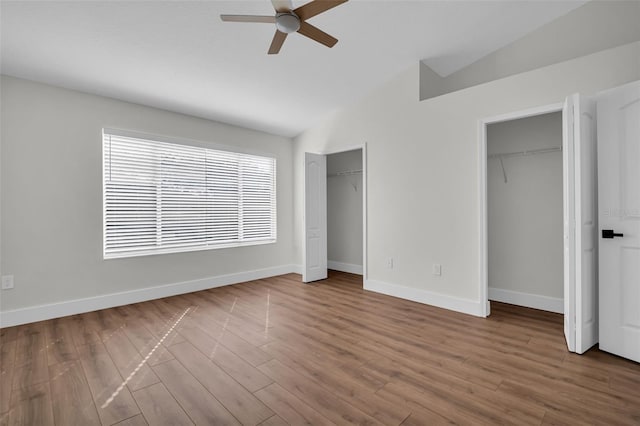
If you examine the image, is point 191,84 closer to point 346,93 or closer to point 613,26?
point 346,93

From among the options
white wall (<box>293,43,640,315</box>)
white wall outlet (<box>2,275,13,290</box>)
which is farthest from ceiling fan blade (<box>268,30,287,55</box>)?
white wall outlet (<box>2,275,13,290</box>)

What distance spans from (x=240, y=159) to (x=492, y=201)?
3934 millimetres

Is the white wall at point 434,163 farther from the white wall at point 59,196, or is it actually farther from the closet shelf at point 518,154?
the white wall at point 59,196

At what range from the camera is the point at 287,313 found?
3.57 meters

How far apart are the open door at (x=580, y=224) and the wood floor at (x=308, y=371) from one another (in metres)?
0.25

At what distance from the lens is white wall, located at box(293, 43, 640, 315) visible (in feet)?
9.78

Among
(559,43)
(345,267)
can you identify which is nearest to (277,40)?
(559,43)

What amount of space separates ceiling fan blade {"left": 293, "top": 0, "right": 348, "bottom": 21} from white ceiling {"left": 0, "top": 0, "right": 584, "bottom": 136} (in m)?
0.65

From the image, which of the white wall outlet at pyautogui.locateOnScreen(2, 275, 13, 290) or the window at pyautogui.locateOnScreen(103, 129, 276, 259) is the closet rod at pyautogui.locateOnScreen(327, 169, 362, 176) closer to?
the window at pyautogui.locateOnScreen(103, 129, 276, 259)

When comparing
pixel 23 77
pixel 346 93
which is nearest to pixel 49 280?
pixel 23 77

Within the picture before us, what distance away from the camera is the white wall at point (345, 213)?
581 centimetres

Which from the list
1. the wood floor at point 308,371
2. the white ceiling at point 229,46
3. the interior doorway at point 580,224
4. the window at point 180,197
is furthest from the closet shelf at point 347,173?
the interior doorway at point 580,224

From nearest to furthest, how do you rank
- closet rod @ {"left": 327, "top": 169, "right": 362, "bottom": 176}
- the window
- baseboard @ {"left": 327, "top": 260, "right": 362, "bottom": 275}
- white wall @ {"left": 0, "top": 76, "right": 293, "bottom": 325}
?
1. white wall @ {"left": 0, "top": 76, "right": 293, "bottom": 325}
2. the window
3. closet rod @ {"left": 327, "top": 169, "right": 362, "bottom": 176}
4. baseboard @ {"left": 327, "top": 260, "right": 362, "bottom": 275}

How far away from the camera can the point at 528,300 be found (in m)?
3.68
